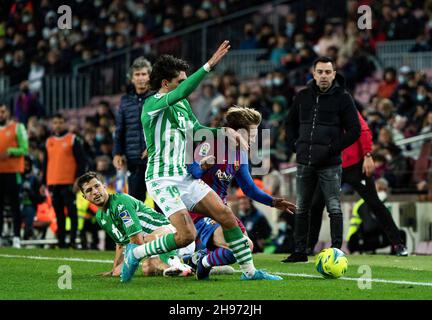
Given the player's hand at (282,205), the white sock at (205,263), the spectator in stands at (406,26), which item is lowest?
the white sock at (205,263)

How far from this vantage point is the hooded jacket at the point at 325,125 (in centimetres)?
1238

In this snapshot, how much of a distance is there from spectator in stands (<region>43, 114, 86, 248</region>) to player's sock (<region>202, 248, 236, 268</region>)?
6.67 metres

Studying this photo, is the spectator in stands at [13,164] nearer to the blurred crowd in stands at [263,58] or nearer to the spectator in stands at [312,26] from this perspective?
the blurred crowd in stands at [263,58]

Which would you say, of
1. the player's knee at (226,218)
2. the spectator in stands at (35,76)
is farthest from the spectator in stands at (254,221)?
the spectator in stands at (35,76)

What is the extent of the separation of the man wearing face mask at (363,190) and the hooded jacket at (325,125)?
88cm

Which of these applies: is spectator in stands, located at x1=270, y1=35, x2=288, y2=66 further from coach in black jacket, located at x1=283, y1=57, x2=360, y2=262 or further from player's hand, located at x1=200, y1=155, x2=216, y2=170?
player's hand, located at x1=200, y1=155, x2=216, y2=170

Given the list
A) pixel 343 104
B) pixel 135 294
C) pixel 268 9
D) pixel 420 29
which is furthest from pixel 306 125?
pixel 268 9

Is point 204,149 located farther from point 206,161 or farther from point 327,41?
point 327,41

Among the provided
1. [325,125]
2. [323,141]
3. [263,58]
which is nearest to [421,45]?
[263,58]

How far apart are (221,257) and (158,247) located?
0.65m

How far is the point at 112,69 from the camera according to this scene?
92.2 feet

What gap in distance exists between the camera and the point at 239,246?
9.57 meters

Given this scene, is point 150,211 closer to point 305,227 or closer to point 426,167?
point 305,227

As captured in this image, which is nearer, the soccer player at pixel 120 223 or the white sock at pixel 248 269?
the white sock at pixel 248 269
